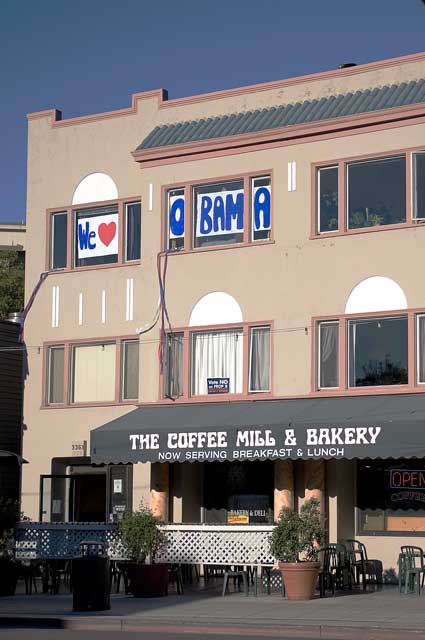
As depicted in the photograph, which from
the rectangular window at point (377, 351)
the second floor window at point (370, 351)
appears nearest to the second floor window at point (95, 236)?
the second floor window at point (370, 351)

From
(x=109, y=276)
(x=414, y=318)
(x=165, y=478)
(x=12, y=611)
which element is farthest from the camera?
(x=109, y=276)

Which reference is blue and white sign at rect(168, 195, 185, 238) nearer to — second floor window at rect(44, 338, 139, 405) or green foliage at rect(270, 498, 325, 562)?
second floor window at rect(44, 338, 139, 405)

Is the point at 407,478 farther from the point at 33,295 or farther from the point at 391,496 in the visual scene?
the point at 33,295

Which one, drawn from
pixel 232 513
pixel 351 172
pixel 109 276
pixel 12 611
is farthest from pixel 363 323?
pixel 12 611

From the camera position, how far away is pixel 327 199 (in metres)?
26.1

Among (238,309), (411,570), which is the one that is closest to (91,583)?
(411,570)

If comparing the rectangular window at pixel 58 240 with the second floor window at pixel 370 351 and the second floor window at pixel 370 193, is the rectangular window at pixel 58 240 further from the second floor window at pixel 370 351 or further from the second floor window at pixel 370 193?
the second floor window at pixel 370 351

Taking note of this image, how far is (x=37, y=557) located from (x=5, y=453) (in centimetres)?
520

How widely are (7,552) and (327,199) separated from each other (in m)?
9.90

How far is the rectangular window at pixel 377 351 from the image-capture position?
24.7m

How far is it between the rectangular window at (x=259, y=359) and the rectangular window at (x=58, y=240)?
20.8ft

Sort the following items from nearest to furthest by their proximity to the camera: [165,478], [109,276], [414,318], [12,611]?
[12,611]
[414,318]
[165,478]
[109,276]

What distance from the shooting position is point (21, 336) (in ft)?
101

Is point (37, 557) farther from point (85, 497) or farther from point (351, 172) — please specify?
point (351, 172)
